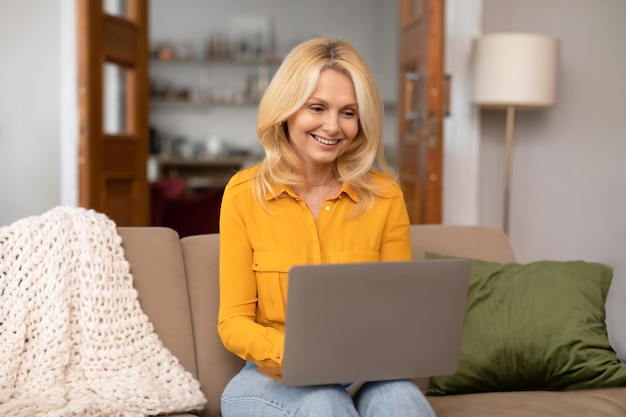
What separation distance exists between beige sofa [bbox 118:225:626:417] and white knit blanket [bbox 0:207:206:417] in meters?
0.05

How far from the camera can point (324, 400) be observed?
1.49m

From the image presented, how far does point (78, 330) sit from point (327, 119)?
29.5 inches

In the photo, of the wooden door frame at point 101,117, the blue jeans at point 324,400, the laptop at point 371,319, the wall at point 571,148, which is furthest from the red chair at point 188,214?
the laptop at point 371,319

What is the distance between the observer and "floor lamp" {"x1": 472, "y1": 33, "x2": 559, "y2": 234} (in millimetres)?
3607

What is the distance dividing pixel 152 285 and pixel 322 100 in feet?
2.07

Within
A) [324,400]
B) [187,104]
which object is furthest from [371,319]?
[187,104]

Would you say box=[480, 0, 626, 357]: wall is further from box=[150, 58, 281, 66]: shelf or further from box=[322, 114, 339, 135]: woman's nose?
box=[150, 58, 281, 66]: shelf

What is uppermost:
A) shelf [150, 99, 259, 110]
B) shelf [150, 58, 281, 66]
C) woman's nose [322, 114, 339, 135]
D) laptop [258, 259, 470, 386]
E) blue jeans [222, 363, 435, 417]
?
shelf [150, 58, 281, 66]

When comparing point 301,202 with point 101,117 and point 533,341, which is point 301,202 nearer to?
point 533,341

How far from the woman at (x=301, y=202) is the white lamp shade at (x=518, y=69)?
75.5 inches

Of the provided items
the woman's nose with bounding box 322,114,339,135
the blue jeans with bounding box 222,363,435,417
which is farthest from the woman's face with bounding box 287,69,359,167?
the blue jeans with bounding box 222,363,435,417

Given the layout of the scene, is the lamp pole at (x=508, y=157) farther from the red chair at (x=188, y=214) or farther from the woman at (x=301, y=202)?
the woman at (x=301, y=202)

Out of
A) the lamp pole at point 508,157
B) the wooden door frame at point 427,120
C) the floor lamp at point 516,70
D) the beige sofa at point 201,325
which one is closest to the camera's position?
the beige sofa at point 201,325

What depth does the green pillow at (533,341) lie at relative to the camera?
6.59 ft
